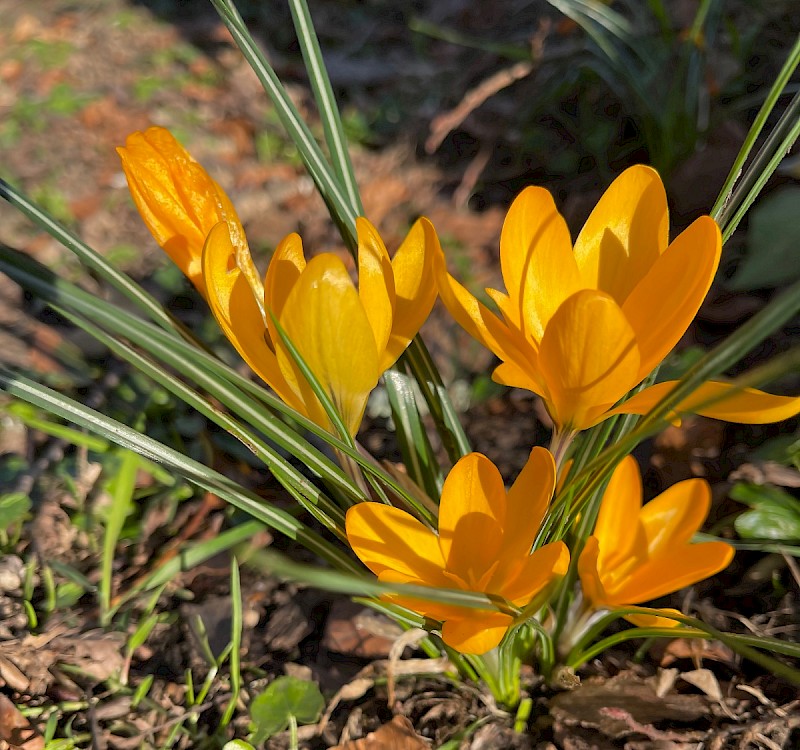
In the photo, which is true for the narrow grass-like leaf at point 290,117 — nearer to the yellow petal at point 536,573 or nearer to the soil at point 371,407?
the yellow petal at point 536,573

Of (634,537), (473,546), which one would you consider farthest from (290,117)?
(634,537)

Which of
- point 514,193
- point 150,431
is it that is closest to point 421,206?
point 514,193

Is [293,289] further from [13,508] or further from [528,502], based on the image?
[13,508]

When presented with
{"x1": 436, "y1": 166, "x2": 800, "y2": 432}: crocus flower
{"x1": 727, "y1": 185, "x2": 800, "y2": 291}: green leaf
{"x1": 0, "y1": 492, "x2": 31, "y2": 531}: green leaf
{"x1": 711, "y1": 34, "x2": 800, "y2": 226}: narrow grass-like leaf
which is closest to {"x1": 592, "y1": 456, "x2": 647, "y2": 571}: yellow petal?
{"x1": 436, "y1": 166, "x2": 800, "y2": 432}: crocus flower

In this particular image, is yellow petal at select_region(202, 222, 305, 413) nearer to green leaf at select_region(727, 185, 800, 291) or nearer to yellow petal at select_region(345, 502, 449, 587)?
yellow petal at select_region(345, 502, 449, 587)

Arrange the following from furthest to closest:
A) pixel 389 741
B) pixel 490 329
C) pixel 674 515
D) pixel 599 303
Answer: pixel 389 741, pixel 674 515, pixel 490 329, pixel 599 303

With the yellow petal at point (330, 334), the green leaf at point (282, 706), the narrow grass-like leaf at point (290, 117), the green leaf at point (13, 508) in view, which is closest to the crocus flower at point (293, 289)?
the yellow petal at point (330, 334)

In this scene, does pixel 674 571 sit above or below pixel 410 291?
below
